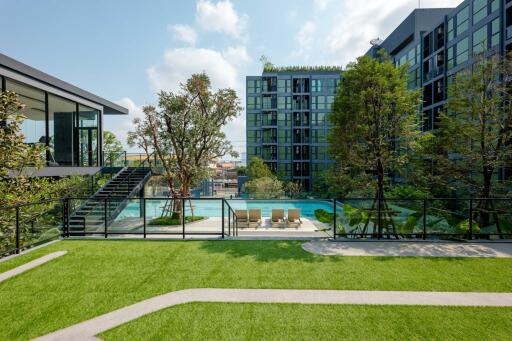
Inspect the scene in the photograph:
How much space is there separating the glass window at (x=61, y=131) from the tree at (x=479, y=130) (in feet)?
62.4

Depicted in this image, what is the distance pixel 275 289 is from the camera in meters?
5.58

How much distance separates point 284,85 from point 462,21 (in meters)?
24.8

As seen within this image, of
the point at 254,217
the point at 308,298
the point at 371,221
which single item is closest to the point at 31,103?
the point at 254,217

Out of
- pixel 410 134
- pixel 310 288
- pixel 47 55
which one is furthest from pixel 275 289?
pixel 47 55

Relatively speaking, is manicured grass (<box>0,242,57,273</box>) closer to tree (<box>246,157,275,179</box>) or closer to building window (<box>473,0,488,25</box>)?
tree (<box>246,157,275,179</box>)

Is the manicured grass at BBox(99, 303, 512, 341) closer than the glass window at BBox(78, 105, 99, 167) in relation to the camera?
Yes

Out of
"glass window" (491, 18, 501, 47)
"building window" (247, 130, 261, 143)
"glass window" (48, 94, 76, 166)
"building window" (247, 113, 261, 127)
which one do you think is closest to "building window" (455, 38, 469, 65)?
"glass window" (491, 18, 501, 47)

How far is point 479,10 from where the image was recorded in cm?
2133

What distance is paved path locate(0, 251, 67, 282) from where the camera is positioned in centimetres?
628

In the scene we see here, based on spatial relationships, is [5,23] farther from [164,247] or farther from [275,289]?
[275,289]

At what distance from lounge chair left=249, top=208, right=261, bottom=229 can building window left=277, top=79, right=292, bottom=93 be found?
31.1 metres

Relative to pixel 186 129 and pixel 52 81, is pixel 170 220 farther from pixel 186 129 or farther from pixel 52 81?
pixel 52 81

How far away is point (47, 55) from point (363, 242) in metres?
20.0

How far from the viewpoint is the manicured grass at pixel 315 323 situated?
13.4 ft
